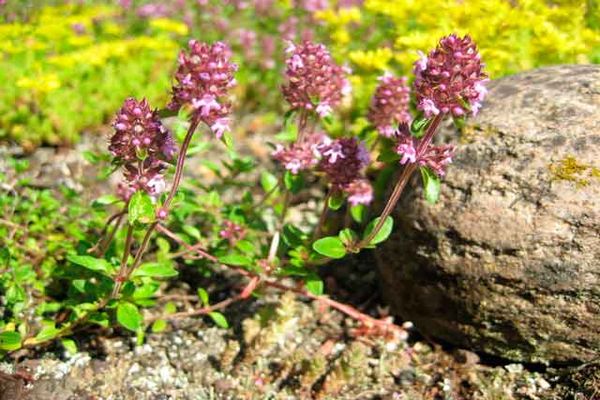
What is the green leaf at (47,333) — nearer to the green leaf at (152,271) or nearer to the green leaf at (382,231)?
the green leaf at (152,271)

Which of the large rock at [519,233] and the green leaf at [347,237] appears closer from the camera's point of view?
the large rock at [519,233]

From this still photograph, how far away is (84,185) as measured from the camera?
16.2 ft

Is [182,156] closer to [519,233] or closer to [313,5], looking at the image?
[519,233]

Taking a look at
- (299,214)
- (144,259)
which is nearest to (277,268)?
(144,259)

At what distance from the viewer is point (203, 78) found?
98.7 inches

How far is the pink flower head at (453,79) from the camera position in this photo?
2561 millimetres

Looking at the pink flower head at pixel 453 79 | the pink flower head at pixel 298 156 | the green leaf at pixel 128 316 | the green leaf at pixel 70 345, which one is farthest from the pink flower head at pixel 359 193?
the green leaf at pixel 70 345

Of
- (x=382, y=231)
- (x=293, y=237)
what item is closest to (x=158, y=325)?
(x=293, y=237)

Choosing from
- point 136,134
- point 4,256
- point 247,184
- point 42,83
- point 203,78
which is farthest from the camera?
point 42,83

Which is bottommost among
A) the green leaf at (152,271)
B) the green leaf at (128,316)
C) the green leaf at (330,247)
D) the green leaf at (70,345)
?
the green leaf at (70,345)

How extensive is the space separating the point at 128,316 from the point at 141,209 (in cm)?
64

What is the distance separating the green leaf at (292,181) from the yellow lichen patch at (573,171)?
1.27 metres

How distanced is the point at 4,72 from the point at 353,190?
406 centimetres

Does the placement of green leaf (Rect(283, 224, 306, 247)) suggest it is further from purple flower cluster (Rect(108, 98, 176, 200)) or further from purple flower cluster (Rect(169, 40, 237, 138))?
purple flower cluster (Rect(169, 40, 237, 138))
